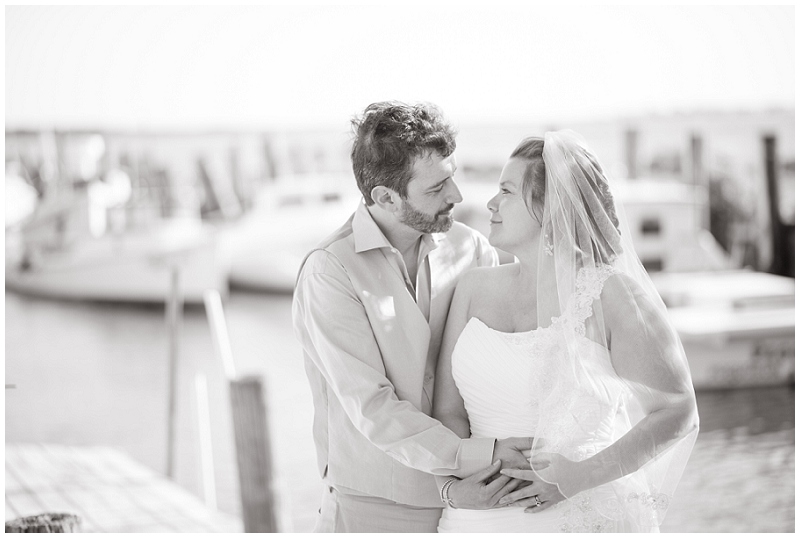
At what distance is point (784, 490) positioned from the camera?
6.64 meters

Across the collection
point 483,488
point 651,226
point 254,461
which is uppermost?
point 483,488

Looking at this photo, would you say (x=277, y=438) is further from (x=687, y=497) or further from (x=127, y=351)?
(x=127, y=351)

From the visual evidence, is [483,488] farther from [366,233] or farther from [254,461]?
[254,461]

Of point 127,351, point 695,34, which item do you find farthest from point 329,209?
point 695,34

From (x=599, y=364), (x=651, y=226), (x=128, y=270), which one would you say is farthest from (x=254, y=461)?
(x=128, y=270)

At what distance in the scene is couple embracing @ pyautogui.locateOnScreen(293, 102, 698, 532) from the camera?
1.69m

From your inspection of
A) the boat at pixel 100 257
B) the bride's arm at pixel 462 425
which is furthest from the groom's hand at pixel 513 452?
the boat at pixel 100 257

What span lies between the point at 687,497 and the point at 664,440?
210 inches

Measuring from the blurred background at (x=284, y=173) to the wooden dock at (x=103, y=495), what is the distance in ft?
7.74

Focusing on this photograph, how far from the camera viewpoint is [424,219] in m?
1.85

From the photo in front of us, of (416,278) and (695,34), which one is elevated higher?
(695,34)

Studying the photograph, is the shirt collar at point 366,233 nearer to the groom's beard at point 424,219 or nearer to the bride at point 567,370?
the groom's beard at point 424,219

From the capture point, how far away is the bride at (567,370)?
1.68 metres

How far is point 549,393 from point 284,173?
15.4 metres
